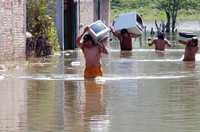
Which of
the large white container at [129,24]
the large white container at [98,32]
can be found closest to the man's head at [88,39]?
the large white container at [98,32]

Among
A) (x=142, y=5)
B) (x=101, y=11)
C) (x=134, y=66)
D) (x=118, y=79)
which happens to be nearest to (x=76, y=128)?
(x=118, y=79)

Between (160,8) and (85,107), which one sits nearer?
(85,107)

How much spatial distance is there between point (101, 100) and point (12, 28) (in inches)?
483

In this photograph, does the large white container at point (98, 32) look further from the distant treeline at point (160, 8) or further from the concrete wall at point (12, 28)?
the distant treeline at point (160, 8)

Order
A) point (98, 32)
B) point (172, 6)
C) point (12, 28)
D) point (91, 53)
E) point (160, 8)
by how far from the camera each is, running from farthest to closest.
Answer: point (160, 8)
point (172, 6)
point (12, 28)
point (98, 32)
point (91, 53)

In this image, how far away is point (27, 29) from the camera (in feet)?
92.2

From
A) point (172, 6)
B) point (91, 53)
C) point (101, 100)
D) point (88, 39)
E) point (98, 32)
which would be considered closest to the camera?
point (101, 100)

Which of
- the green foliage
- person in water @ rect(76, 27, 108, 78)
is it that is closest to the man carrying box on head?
the green foliage

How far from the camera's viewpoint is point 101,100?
43.9ft

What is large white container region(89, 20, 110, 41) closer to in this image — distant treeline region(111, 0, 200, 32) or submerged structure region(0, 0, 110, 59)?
submerged structure region(0, 0, 110, 59)

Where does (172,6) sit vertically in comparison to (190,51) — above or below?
above

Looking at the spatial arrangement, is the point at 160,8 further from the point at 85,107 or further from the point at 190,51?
the point at 85,107

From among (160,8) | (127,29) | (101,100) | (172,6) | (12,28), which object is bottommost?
(101,100)

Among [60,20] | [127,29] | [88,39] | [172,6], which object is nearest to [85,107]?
[88,39]
